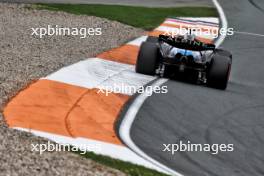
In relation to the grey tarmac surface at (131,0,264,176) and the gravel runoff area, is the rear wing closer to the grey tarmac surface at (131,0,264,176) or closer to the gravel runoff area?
the grey tarmac surface at (131,0,264,176)

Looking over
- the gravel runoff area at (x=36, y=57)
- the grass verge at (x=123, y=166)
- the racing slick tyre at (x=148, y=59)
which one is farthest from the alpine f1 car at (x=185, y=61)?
the grass verge at (x=123, y=166)

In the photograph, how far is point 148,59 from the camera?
13164 millimetres

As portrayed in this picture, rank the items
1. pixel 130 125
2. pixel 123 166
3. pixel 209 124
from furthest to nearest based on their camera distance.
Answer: pixel 209 124 → pixel 130 125 → pixel 123 166

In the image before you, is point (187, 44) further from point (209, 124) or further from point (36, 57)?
point (36, 57)

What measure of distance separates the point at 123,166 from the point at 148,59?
5434 mm

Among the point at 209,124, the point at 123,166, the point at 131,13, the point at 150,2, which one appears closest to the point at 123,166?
the point at 123,166

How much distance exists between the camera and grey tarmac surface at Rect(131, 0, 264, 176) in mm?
9156

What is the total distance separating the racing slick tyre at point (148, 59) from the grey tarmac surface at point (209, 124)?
538 mm

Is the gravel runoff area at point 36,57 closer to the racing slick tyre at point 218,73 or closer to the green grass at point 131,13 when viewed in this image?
the green grass at point 131,13

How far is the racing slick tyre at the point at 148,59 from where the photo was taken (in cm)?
1317

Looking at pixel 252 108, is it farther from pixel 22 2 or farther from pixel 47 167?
pixel 22 2

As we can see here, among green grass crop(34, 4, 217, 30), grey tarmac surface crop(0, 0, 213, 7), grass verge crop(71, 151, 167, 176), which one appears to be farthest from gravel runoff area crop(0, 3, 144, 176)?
grey tarmac surface crop(0, 0, 213, 7)

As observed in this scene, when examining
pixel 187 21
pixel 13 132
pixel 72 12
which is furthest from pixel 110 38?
pixel 13 132

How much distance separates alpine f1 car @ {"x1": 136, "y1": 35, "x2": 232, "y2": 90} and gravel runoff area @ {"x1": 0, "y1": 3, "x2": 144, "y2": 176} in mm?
1569
